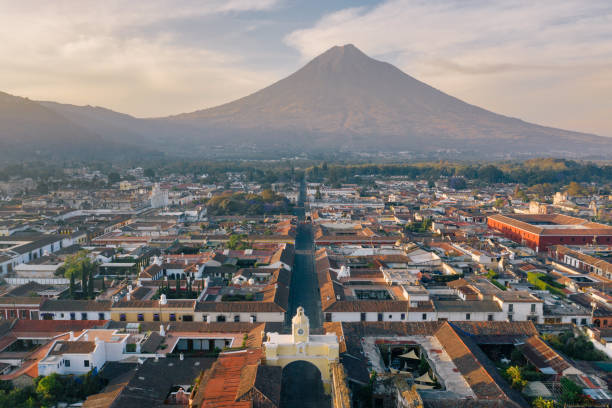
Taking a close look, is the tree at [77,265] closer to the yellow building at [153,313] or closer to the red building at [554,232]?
the yellow building at [153,313]

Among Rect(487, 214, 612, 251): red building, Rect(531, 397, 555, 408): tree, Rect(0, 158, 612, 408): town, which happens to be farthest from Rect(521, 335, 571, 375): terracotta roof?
Rect(487, 214, 612, 251): red building

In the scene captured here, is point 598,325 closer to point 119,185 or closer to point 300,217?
point 300,217

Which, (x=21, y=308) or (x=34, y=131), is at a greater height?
(x=34, y=131)

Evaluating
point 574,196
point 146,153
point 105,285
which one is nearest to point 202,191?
point 105,285

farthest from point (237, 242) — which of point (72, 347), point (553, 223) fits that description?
point (553, 223)

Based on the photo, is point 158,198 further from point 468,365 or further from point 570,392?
point 570,392

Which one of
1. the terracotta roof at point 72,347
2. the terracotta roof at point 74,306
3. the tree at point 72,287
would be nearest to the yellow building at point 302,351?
the terracotta roof at point 72,347
